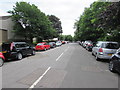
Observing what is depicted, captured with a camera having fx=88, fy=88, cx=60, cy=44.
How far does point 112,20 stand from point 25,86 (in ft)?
27.3

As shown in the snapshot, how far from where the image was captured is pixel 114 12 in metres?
7.14

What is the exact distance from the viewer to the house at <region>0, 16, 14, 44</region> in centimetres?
1960

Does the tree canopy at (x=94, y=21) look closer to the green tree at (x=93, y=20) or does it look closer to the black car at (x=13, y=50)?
the green tree at (x=93, y=20)

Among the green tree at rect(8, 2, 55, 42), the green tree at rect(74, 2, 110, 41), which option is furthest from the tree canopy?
Answer: the green tree at rect(8, 2, 55, 42)

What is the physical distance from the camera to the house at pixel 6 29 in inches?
772

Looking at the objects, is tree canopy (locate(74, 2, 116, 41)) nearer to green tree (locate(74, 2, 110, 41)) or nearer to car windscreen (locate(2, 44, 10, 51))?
green tree (locate(74, 2, 110, 41))

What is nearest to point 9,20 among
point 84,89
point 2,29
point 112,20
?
point 2,29

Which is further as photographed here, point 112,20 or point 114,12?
point 112,20

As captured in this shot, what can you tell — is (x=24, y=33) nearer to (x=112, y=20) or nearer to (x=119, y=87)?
(x=112, y=20)

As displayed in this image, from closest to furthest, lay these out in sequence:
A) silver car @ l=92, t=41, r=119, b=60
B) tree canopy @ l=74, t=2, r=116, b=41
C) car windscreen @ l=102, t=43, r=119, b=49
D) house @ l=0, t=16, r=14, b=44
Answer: silver car @ l=92, t=41, r=119, b=60 → car windscreen @ l=102, t=43, r=119, b=49 → tree canopy @ l=74, t=2, r=116, b=41 → house @ l=0, t=16, r=14, b=44

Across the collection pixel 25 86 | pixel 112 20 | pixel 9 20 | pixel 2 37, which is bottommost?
pixel 25 86

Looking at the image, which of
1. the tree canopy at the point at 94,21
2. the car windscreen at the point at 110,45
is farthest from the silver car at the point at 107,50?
the tree canopy at the point at 94,21

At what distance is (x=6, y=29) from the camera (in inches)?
818

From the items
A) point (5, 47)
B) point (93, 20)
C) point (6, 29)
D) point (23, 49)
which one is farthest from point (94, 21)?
point (6, 29)
